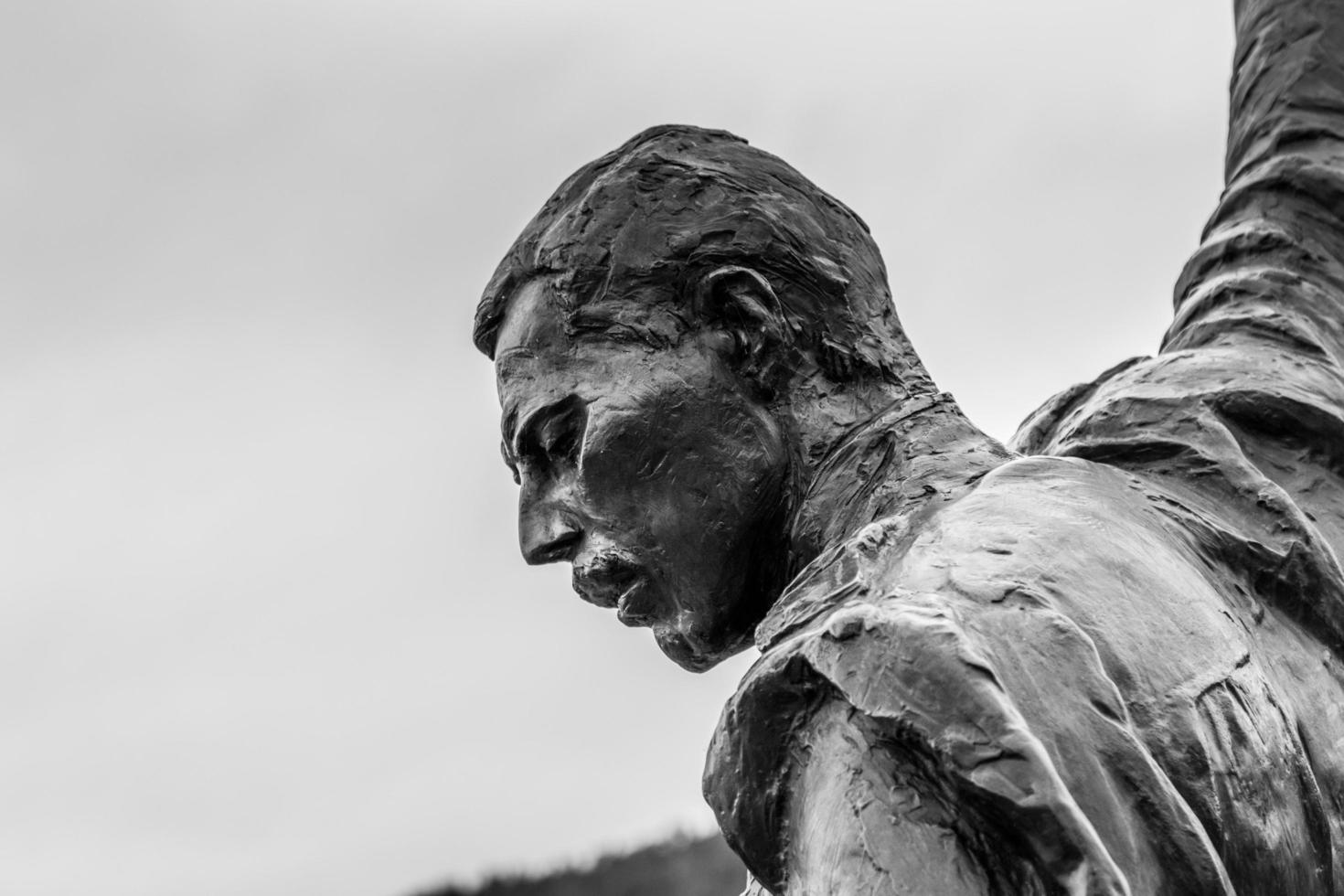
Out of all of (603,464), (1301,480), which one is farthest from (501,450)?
(1301,480)

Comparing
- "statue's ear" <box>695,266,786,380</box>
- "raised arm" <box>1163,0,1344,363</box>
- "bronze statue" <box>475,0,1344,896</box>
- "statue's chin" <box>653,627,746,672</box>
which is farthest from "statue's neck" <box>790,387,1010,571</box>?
"raised arm" <box>1163,0,1344,363</box>

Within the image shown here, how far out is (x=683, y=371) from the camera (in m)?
4.32

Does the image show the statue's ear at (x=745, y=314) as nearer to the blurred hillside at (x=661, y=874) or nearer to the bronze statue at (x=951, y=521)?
the bronze statue at (x=951, y=521)

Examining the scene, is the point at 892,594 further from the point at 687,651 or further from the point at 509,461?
the point at 509,461

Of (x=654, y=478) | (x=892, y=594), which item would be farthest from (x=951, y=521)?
(x=654, y=478)

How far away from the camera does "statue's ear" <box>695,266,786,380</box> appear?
4.32 meters

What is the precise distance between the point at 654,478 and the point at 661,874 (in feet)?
15.9

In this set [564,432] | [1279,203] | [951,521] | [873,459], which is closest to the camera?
[951,521]

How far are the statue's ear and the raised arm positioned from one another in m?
0.94

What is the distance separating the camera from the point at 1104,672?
3.30 m

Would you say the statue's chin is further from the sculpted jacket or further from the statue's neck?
the sculpted jacket

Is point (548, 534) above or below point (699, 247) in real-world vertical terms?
below

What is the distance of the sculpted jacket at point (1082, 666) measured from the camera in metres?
3.10

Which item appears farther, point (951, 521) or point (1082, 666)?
point (951, 521)
